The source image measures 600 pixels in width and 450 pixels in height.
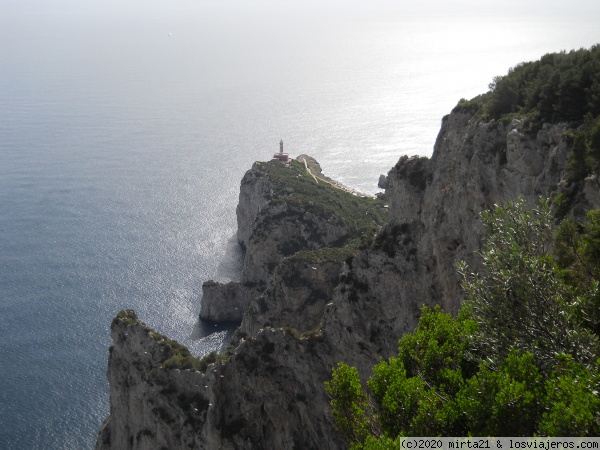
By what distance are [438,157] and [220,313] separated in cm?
3265

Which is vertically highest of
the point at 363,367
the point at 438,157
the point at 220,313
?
the point at 438,157

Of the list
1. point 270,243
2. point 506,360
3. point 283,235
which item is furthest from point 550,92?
point 270,243

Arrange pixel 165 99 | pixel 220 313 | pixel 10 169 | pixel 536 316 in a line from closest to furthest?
pixel 536 316 < pixel 220 313 < pixel 10 169 < pixel 165 99

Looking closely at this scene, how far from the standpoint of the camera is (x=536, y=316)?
11430mm

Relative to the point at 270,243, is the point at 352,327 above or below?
above

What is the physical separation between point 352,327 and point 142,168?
74149 millimetres

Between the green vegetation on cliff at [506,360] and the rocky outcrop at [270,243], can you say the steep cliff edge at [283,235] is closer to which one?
the rocky outcrop at [270,243]

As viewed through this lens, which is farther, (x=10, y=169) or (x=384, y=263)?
(x=10, y=169)

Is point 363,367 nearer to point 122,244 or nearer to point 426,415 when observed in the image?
point 426,415

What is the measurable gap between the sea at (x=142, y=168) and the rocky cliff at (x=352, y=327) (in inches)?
384

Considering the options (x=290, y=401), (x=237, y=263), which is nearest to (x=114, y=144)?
(x=237, y=263)

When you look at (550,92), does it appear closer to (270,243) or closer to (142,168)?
(270,243)

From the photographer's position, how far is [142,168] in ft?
322

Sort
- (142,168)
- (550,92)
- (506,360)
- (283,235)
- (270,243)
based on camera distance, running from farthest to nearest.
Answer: (142,168) < (283,235) < (270,243) < (550,92) < (506,360)
